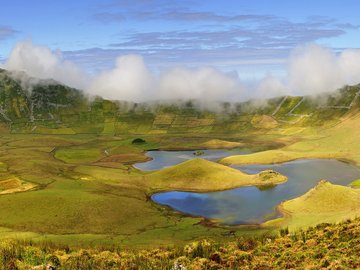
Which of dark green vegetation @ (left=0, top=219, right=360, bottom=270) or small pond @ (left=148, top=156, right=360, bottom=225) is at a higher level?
dark green vegetation @ (left=0, top=219, right=360, bottom=270)

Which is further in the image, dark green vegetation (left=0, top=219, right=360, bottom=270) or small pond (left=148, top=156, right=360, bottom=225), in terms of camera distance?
small pond (left=148, top=156, right=360, bottom=225)

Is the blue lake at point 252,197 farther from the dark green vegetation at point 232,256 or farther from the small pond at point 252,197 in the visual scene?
the dark green vegetation at point 232,256

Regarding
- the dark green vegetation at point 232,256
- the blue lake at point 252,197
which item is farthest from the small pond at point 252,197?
the dark green vegetation at point 232,256

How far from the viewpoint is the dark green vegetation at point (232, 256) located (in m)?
43.9

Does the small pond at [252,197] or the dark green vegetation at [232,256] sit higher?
the dark green vegetation at [232,256]

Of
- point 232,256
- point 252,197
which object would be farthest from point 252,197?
point 232,256

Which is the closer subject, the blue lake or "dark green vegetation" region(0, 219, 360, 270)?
"dark green vegetation" region(0, 219, 360, 270)

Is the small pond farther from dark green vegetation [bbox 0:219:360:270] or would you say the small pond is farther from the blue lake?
dark green vegetation [bbox 0:219:360:270]

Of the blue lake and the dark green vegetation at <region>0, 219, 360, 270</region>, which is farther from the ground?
the dark green vegetation at <region>0, 219, 360, 270</region>

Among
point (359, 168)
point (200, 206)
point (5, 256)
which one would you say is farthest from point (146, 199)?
point (359, 168)

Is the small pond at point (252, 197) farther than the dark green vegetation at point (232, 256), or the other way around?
the small pond at point (252, 197)

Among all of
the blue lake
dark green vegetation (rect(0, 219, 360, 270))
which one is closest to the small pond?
the blue lake

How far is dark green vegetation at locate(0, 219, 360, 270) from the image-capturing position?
4391 centimetres

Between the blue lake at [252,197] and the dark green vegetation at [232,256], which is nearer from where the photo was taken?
the dark green vegetation at [232,256]
